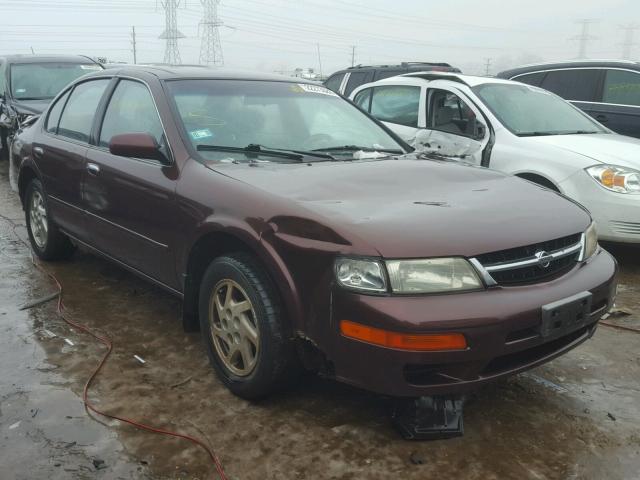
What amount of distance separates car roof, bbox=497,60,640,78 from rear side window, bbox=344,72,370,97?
2.60m

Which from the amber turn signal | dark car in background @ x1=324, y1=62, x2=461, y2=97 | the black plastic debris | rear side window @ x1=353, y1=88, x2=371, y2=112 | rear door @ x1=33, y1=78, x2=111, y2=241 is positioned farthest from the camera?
dark car in background @ x1=324, y1=62, x2=461, y2=97

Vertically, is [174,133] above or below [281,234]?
above

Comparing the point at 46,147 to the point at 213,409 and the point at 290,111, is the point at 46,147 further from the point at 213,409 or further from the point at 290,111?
the point at 213,409

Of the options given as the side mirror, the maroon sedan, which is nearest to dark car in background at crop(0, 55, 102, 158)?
the maroon sedan

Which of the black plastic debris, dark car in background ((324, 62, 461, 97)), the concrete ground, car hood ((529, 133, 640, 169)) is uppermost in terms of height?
dark car in background ((324, 62, 461, 97))

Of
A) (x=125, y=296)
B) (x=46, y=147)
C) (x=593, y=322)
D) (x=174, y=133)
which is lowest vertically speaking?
(x=125, y=296)

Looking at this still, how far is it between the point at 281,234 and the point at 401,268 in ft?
1.86

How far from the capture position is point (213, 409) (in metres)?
2.94

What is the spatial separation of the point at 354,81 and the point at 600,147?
233 inches

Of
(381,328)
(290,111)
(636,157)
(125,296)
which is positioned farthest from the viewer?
(636,157)

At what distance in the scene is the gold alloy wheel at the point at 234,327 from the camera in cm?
285

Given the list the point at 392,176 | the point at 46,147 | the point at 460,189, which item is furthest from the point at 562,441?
the point at 46,147

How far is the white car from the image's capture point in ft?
16.3

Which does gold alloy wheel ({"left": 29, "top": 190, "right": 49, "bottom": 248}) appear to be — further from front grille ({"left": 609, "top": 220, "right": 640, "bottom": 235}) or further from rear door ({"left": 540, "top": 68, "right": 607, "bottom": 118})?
rear door ({"left": 540, "top": 68, "right": 607, "bottom": 118})
